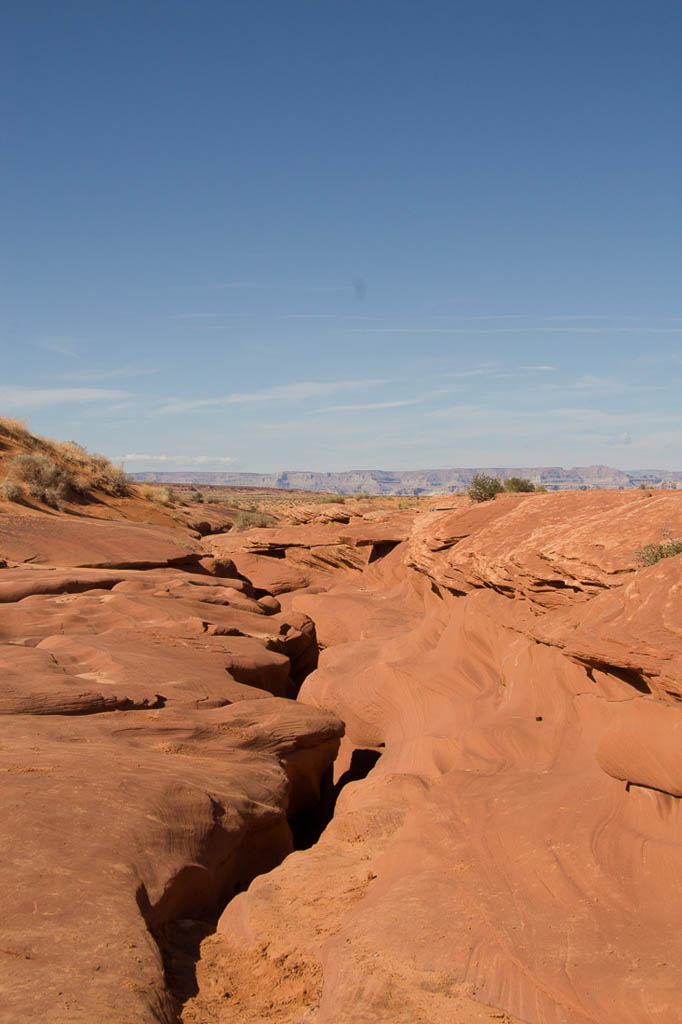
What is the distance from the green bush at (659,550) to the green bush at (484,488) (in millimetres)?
12815

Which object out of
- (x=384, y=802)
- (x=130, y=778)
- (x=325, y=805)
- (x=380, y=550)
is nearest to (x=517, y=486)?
(x=380, y=550)

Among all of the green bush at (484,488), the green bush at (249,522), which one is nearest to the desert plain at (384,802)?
the green bush at (484,488)

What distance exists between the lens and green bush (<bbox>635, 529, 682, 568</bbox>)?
323 inches

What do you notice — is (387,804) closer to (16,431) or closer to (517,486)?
(517,486)

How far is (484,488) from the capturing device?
883 inches

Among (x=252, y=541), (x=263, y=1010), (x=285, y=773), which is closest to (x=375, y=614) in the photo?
(x=285, y=773)

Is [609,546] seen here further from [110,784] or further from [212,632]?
[212,632]

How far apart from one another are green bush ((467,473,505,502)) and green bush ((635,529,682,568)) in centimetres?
1282

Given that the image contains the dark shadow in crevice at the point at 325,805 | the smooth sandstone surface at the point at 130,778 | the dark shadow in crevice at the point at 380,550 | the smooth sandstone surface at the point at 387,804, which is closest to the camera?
the smooth sandstone surface at the point at 130,778

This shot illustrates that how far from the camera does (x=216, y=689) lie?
38.0ft

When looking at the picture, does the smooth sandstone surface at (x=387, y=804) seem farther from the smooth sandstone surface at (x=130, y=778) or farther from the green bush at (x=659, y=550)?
the green bush at (x=659, y=550)

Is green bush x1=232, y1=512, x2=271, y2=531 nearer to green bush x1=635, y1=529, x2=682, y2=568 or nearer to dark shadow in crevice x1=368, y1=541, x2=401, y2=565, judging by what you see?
dark shadow in crevice x1=368, y1=541, x2=401, y2=565

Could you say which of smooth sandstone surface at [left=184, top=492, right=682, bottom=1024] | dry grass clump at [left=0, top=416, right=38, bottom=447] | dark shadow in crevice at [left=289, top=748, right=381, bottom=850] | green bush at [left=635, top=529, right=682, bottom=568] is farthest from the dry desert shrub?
green bush at [left=635, top=529, right=682, bottom=568]

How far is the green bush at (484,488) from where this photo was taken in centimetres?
2189
